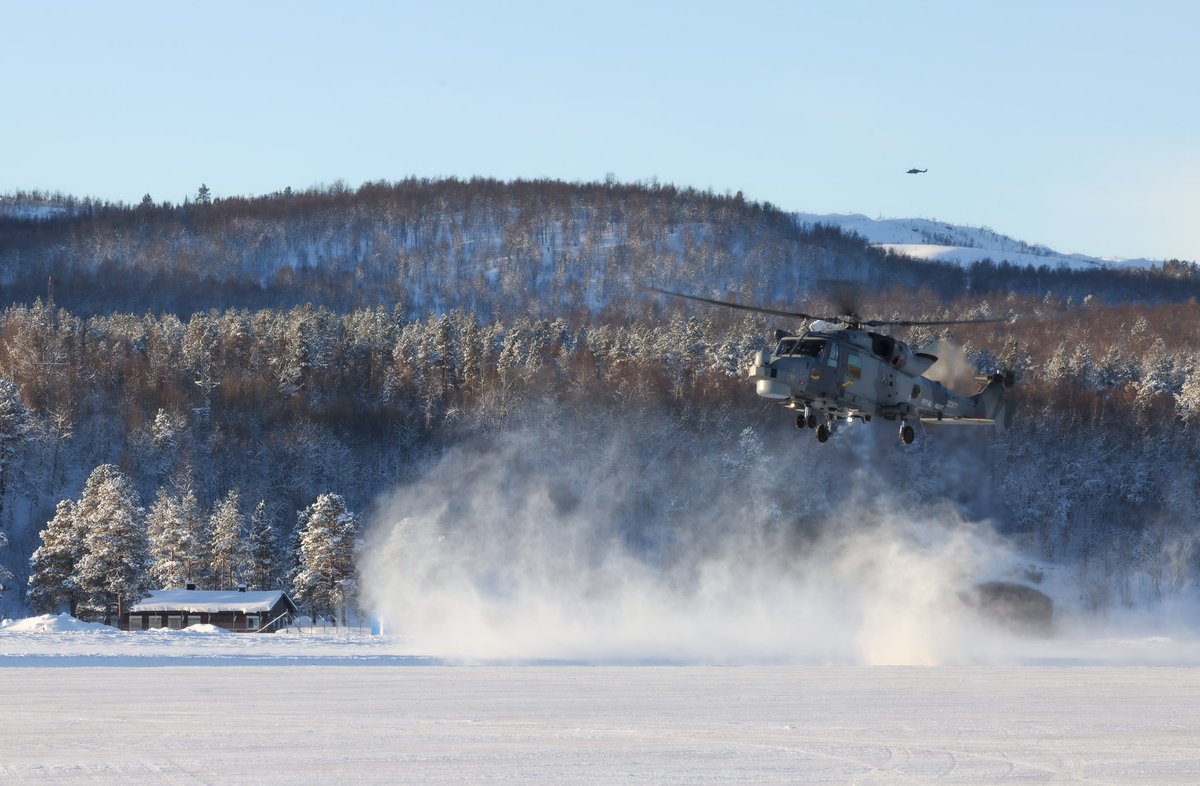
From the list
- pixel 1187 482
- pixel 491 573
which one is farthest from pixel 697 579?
pixel 1187 482

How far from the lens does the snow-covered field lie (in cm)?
2317

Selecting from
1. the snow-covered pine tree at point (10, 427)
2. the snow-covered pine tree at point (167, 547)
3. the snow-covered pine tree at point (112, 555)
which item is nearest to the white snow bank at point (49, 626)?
the snow-covered pine tree at point (112, 555)

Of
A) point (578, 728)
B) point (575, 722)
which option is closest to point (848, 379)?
point (575, 722)

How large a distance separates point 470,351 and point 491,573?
5926cm

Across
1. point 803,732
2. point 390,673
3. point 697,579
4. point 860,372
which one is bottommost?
point 697,579

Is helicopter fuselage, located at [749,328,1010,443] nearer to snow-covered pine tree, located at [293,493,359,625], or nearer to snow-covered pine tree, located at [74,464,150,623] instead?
snow-covered pine tree, located at [74,464,150,623]

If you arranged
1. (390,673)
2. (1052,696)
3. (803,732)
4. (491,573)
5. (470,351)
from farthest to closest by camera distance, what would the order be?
(470,351) → (491,573) → (390,673) → (1052,696) → (803,732)

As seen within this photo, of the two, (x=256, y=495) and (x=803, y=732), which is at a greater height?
(x=803, y=732)

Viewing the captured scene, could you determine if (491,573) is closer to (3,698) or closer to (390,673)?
(390,673)

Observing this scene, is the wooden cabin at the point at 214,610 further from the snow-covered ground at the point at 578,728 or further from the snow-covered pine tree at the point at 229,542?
the snow-covered ground at the point at 578,728

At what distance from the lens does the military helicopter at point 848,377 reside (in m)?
32.1

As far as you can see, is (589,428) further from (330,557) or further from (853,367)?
(853,367)

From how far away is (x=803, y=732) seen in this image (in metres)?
28.1

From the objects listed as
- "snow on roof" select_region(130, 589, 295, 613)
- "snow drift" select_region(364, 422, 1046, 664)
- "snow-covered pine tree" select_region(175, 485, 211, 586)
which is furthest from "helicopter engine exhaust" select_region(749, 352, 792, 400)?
"snow-covered pine tree" select_region(175, 485, 211, 586)
